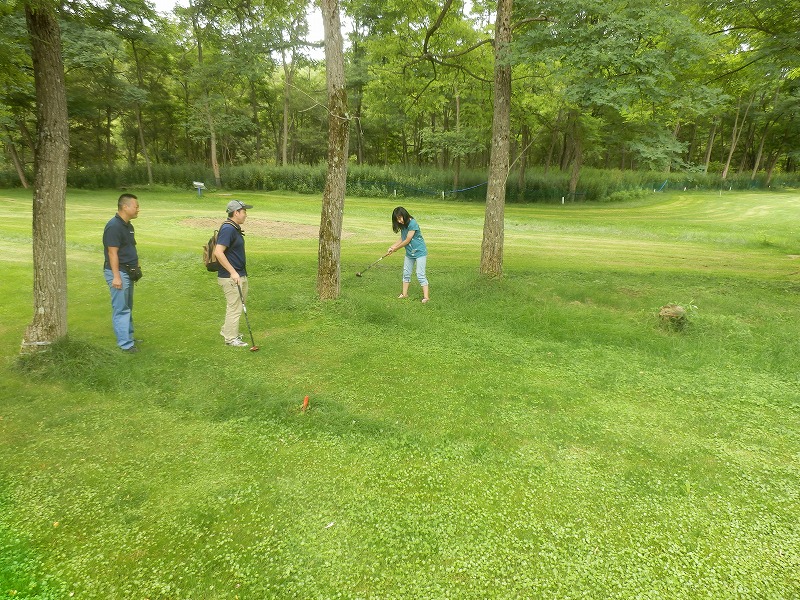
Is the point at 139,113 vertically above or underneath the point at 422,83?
above

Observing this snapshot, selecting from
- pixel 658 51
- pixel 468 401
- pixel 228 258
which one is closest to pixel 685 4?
pixel 658 51

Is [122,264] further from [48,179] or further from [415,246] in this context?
[415,246]

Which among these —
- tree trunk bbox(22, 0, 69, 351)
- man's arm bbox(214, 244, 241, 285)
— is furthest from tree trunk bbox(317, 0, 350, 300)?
tree trunk bbox(22, 0, 69, 351)

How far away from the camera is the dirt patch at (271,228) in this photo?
14722mm

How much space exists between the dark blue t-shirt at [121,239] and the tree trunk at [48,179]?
449mm

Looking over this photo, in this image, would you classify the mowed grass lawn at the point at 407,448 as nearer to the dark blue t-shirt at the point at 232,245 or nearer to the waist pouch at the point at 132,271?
the waist pouch at the point at 132,271

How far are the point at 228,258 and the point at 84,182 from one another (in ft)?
99.7

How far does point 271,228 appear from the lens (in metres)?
15.9

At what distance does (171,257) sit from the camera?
35.8 feet

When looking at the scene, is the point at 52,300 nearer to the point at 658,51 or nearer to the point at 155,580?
the point at 155,580

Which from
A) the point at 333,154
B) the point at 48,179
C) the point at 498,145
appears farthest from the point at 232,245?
the point at 498,145

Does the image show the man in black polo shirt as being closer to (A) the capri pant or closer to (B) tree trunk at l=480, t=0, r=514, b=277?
(A) the capri pant

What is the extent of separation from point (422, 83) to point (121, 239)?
7.14 metres

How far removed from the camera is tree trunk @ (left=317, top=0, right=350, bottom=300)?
22.1ft
